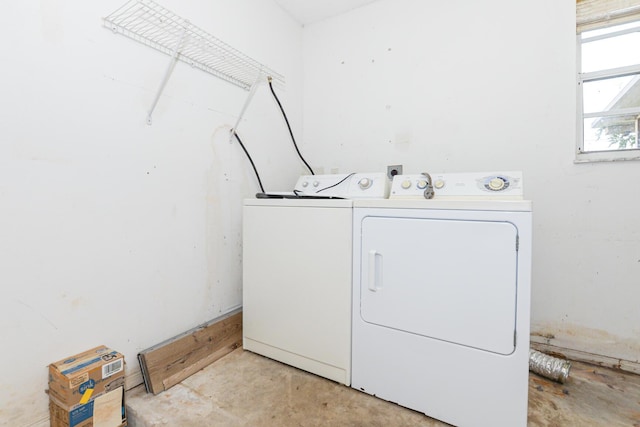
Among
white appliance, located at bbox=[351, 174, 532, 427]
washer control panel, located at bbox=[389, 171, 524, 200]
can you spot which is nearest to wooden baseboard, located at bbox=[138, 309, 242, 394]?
white appliance, located at bbox=[351, 174, 532, 427]

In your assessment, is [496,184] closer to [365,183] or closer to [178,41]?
[365,183]

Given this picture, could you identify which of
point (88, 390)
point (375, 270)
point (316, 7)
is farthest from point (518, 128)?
point (88, 390)

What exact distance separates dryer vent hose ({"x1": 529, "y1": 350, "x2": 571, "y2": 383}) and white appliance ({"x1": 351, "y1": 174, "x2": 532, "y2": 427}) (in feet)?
1.91

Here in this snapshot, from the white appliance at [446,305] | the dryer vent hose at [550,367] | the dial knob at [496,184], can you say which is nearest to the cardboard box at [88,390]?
the white appliance at [446,305]

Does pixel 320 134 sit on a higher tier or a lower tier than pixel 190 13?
lower

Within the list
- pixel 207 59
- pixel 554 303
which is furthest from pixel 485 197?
pixel 207 59

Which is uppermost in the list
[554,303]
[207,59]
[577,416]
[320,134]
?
[207,59]

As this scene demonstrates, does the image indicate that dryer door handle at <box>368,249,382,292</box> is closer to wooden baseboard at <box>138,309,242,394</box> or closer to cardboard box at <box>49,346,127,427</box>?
wooden baseboard at <box>138,309,242,394</box>

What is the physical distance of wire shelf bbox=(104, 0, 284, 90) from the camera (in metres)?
1.26

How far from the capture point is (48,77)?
3.53ft

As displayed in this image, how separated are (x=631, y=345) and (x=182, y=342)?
8.05 feet

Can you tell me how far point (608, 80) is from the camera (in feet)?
5.33

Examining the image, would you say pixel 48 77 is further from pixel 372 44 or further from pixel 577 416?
pixel 577 416

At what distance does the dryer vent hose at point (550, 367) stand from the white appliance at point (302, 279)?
1.02m
